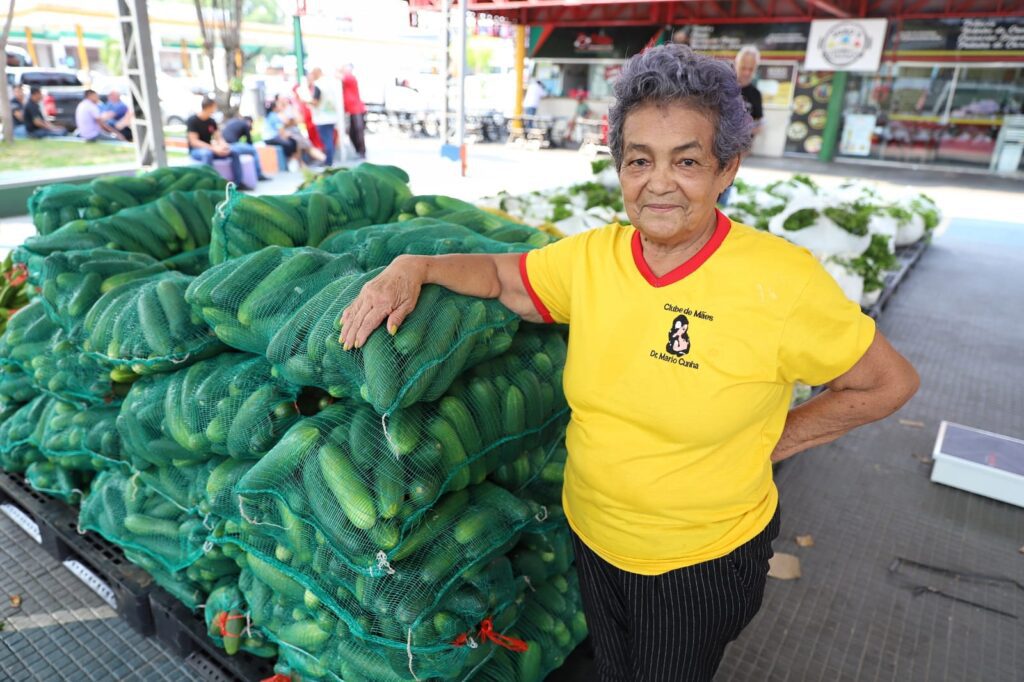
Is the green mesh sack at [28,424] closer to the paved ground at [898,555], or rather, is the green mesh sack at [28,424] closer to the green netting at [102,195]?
the green netting at [102,195]

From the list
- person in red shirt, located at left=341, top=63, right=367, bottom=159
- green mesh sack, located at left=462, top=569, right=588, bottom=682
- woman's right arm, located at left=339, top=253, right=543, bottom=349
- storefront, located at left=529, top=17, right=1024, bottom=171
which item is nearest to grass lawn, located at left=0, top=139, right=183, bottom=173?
person in red shirt, located at left=341, top=63, right=367, bottom=159

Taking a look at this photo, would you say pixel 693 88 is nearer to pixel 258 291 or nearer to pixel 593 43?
pixel 258 291

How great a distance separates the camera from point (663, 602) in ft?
5.22

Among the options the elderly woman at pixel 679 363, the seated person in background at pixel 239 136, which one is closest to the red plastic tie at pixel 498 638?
the elderly woman at pixel 679 363

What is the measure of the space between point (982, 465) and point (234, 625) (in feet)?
12.1

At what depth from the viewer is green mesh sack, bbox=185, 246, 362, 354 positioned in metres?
1.90

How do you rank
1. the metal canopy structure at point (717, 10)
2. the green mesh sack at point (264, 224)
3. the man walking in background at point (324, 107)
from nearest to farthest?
1. the green mesh sack at point (264, 224)
2. the man walking in background at point (324, 107)
3. the metal canopy structure at point (717, 10)

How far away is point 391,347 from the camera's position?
1.58 meters

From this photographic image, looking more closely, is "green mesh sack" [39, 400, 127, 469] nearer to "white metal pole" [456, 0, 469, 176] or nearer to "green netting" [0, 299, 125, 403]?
"green netting" [0, 299, 125, 403]

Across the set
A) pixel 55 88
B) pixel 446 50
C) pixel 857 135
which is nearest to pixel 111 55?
pixel 55 88

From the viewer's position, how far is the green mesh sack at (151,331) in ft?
6.86

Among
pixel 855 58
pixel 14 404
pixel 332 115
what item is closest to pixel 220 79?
pixel 332 115

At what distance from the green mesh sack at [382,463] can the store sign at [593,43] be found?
21.6 meters

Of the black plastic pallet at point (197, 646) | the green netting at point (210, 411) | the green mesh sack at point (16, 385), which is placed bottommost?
the black plastic pallet at point (197, 646)
